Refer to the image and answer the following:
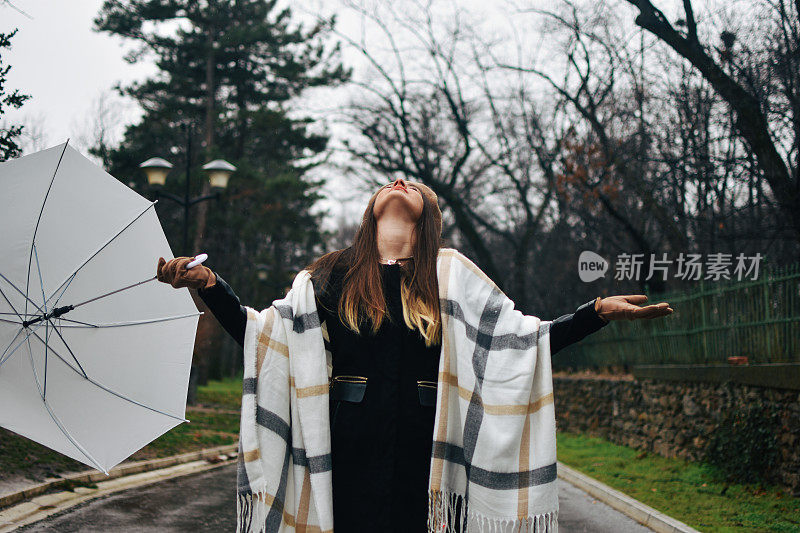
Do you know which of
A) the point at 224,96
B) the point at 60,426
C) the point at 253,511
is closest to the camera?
the point at 253,511

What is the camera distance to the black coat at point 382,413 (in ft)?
9.37

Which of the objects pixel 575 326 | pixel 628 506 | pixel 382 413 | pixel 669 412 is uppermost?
pixel 575 326

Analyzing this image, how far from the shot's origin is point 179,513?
7.60m

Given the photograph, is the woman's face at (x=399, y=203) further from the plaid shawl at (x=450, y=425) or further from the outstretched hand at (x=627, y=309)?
the outstretched hand at (x=627, y=309)

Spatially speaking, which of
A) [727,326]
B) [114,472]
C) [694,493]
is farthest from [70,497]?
[727,326]

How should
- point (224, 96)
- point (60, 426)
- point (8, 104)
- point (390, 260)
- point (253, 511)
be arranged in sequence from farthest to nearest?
point (224, 96) < point (8, 104) < point (60, 426) < point (390, 260) < point (253, 511)

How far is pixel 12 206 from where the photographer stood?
355cm

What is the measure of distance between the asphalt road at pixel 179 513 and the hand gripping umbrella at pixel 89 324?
3556 mm

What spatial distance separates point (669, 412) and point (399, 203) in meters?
9.65

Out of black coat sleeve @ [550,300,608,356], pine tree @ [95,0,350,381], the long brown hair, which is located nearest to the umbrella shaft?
the long brown hair

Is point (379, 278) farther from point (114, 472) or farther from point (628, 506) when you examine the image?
point (114, 472)

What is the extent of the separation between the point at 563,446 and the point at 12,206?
13.2m

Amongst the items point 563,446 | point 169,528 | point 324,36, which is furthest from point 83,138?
point 169,528

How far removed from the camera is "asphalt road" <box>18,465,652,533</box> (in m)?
6.82
